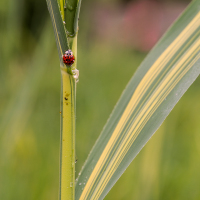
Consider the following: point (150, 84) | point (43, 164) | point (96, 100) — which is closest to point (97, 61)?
point (96, 100)

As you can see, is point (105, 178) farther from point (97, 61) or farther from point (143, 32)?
point (143, 32)

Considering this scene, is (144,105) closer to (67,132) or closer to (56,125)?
(67,132)

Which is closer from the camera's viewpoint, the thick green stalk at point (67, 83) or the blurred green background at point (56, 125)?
the thick green stalk at point (67, 83)

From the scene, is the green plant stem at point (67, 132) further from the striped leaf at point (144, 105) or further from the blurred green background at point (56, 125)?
the blurred green background at point (56, 125)

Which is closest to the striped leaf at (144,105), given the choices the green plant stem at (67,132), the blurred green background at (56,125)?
the green plant stem at (67,132)

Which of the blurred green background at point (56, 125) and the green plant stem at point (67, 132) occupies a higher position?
the blurred green background at point (56, 125)
